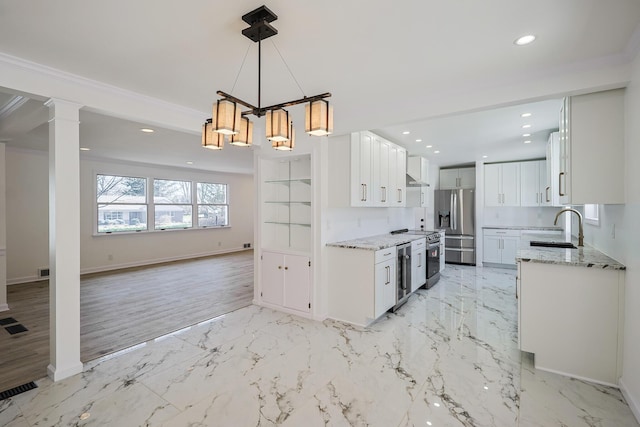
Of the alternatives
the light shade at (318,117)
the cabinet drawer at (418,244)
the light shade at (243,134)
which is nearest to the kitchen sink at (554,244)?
the cabinet drawer at (418,244)

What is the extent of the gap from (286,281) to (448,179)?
5604 mm

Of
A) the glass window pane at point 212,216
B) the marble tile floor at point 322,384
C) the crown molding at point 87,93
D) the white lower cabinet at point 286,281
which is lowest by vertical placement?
the marble tile floor at point 322,384

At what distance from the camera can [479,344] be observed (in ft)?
9.96

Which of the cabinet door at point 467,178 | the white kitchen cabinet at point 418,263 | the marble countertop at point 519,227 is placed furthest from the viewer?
the cabinet door at point 467,178

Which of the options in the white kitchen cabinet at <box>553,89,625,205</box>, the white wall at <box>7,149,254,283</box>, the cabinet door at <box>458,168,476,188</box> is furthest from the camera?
the cabinet door at <box>458,168,476,188</box>

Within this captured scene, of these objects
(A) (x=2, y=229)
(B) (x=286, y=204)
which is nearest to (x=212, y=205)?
(A) (x=2, y=229)

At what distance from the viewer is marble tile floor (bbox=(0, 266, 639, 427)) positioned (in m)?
1.99

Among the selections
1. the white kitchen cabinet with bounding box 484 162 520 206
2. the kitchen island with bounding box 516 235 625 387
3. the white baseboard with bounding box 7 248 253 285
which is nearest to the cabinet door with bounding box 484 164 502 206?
the white kitchen cabinet with bounding box 484 162 520 206

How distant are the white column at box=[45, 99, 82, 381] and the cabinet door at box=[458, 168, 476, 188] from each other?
7518mm

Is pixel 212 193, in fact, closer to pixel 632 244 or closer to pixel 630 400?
pixel 632 244

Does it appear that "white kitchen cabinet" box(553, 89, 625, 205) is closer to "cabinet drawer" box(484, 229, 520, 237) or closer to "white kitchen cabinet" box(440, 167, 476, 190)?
"cabinet drawer" box(484, 229, 520, 237)

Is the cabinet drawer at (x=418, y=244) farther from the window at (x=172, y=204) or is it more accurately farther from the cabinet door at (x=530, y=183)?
the window at (x=172, y=204)

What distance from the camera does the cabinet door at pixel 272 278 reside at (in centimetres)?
404

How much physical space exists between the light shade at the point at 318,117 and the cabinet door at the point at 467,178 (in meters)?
6.66
